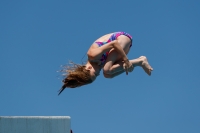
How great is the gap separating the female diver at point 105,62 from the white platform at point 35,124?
74 cm

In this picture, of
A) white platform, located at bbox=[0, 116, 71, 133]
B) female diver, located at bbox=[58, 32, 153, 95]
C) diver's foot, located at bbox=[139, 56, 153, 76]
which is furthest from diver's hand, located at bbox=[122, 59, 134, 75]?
white platform, located at bbox=[0, 116, 71, 133]

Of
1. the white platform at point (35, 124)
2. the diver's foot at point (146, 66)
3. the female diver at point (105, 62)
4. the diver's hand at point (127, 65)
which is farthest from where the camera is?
the diver's foot at point (146, 66)

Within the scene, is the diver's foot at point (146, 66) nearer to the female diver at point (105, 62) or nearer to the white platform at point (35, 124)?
the female diver at point (105, 62)

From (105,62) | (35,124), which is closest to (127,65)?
(105,62)

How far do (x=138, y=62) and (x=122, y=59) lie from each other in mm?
475

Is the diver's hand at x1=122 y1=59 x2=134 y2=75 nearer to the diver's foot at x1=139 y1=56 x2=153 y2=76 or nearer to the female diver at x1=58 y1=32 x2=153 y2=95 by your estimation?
the female diver at x1=58 y1=32 x2=153 y2=95

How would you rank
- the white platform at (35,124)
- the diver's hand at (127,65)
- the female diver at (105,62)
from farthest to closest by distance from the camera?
the diver's hand at (127,65) < the female diver at (105,62) < the white platform at (35,124)

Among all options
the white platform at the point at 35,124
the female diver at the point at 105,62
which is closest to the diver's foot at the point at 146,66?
the female diver at the point at 105,62

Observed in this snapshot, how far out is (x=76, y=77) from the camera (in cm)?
1121

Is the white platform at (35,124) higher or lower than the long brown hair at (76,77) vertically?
lower

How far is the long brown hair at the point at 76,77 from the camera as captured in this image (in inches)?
439

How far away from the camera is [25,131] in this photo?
1086 cm

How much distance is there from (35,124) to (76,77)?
4.51 feet

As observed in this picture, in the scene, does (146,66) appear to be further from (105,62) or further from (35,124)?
(35,124)
